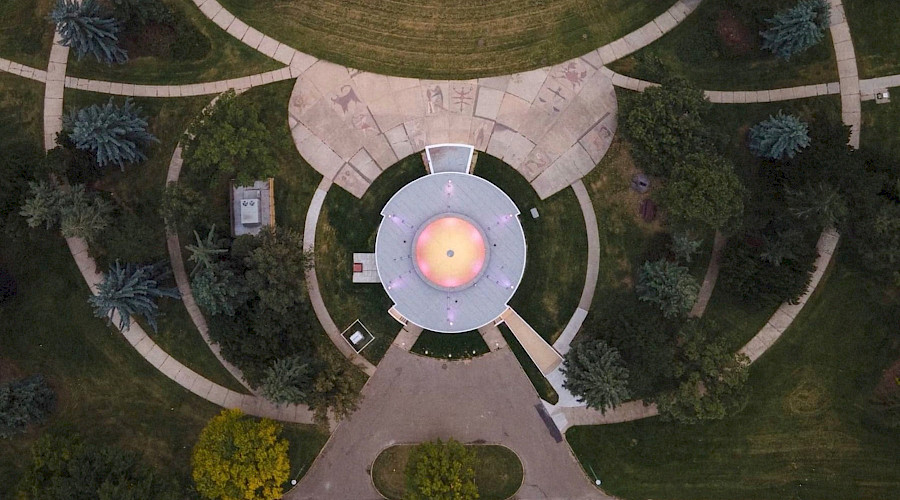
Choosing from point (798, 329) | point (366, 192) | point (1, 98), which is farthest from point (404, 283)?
point (1, 98)

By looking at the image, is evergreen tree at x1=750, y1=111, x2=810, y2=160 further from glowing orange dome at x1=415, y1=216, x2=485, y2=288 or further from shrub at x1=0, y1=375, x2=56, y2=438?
shrub at x1=0, y1=375, x2=56, y2=438

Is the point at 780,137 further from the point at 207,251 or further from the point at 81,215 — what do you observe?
the point at 81,215

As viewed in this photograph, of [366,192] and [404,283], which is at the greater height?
[366,192]

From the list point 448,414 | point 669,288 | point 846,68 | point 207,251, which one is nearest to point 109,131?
point 207,251

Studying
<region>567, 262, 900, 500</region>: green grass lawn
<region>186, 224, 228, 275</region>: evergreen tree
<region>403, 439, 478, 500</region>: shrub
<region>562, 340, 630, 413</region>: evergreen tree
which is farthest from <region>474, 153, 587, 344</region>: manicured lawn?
<region>186, 224, 228, 275</region>: evergreen tree

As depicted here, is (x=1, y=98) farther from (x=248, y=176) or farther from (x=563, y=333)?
(x=563, y=333)
